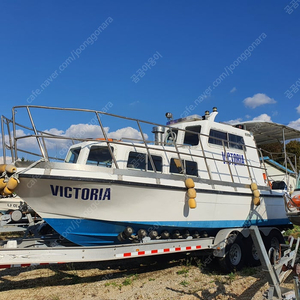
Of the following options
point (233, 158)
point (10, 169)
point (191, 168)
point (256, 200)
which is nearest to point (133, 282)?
point (191, 168)

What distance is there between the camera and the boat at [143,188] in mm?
5184

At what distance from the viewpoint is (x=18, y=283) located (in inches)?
232

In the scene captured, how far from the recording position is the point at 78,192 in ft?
17.0

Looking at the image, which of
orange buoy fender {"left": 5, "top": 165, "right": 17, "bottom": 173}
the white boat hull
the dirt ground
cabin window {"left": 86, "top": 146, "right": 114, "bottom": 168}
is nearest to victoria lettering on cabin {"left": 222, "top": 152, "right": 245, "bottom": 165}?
the white boat hull

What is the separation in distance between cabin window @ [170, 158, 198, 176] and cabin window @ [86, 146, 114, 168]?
56.4 inches

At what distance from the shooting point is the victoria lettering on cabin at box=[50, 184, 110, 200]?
5.12 metres

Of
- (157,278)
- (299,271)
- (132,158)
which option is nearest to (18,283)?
(157,278)

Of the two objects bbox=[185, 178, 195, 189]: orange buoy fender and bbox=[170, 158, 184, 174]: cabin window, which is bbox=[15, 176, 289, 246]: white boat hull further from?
bbox=[170, 158, 184, 174]: cabin window

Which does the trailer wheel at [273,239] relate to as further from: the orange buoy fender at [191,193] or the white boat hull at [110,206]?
the orange buoy fender at [191,193]

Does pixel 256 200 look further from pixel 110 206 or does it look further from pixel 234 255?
pixel 110 206

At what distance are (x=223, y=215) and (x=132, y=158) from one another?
2518mm

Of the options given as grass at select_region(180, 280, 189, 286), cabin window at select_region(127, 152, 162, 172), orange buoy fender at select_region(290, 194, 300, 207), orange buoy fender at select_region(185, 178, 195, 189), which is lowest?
grass at select_region(180, 280, 189, 286)

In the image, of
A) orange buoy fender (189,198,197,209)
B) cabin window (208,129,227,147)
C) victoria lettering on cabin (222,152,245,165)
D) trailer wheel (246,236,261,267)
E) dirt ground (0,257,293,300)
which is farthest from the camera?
cabin window (208,129,227,147)

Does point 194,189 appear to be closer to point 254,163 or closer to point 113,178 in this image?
point 113,178
